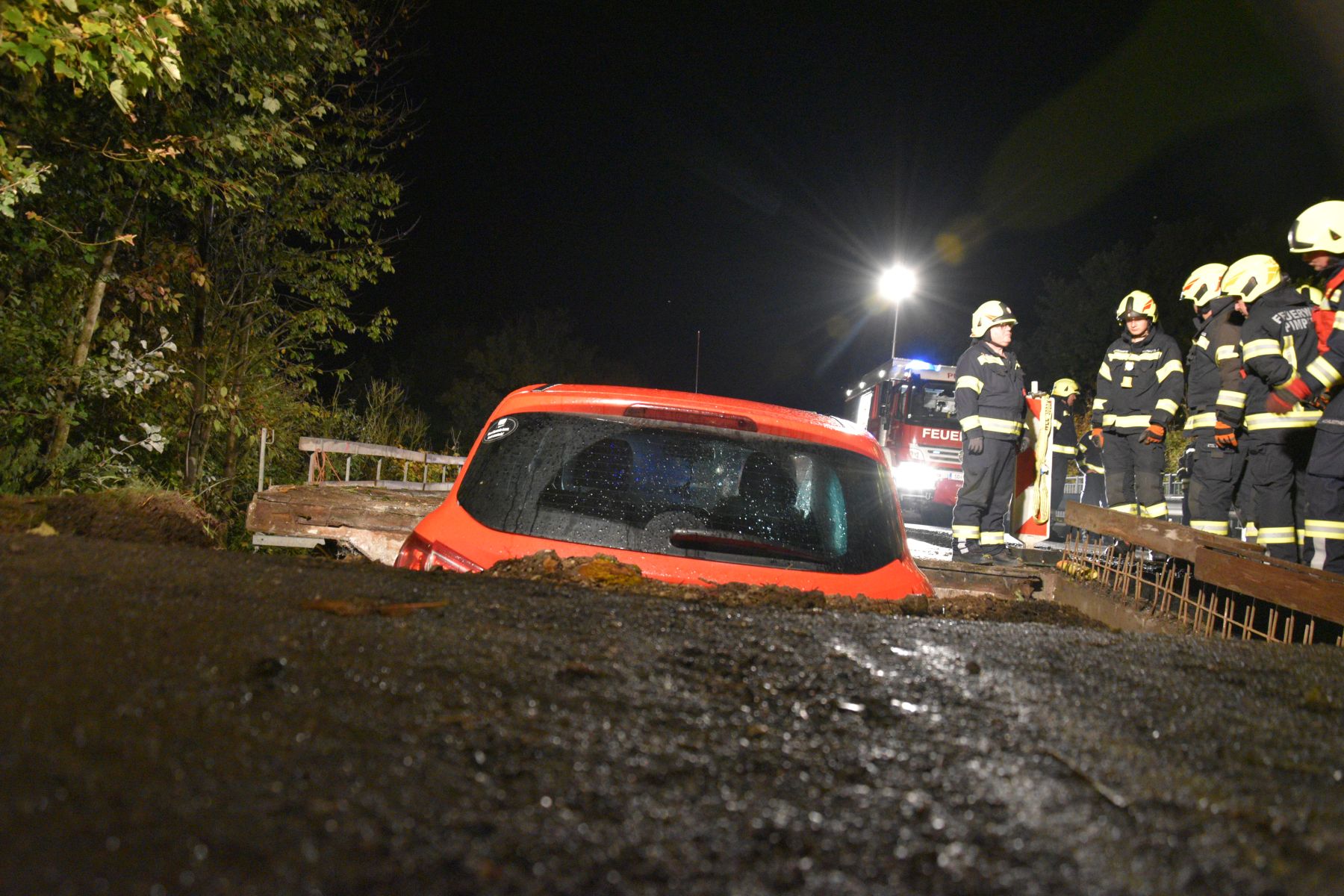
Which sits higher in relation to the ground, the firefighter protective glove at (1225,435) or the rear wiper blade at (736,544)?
the firefighter protective glove at (1225,435)

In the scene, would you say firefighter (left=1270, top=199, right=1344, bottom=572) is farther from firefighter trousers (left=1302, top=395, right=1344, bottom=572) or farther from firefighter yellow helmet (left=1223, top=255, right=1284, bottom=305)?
firefighter yellow helmet (left=1223, top=255, right=1284, bottom=305)

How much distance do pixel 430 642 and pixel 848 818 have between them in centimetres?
89

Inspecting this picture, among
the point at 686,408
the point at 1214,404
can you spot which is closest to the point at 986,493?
the point at 1214,404

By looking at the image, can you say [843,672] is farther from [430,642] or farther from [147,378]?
[147,378]

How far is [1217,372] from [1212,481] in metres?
1.03

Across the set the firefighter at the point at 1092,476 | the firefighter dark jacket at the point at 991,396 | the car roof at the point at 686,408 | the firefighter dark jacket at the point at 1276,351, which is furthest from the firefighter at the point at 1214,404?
the car roof at the point at 686,408

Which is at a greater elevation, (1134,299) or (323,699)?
(1134,299)

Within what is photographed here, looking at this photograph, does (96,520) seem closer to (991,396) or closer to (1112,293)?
(991,396)

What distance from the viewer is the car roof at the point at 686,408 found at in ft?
8.83

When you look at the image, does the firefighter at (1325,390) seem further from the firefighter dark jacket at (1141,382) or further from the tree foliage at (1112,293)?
the tree foliage at (1112,293)

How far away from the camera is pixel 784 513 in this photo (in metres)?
2.71

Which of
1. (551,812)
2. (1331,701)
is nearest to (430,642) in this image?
(551,812)

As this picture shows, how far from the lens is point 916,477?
1323 centimetres

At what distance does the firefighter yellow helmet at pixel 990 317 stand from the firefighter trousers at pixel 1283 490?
2.37 m
